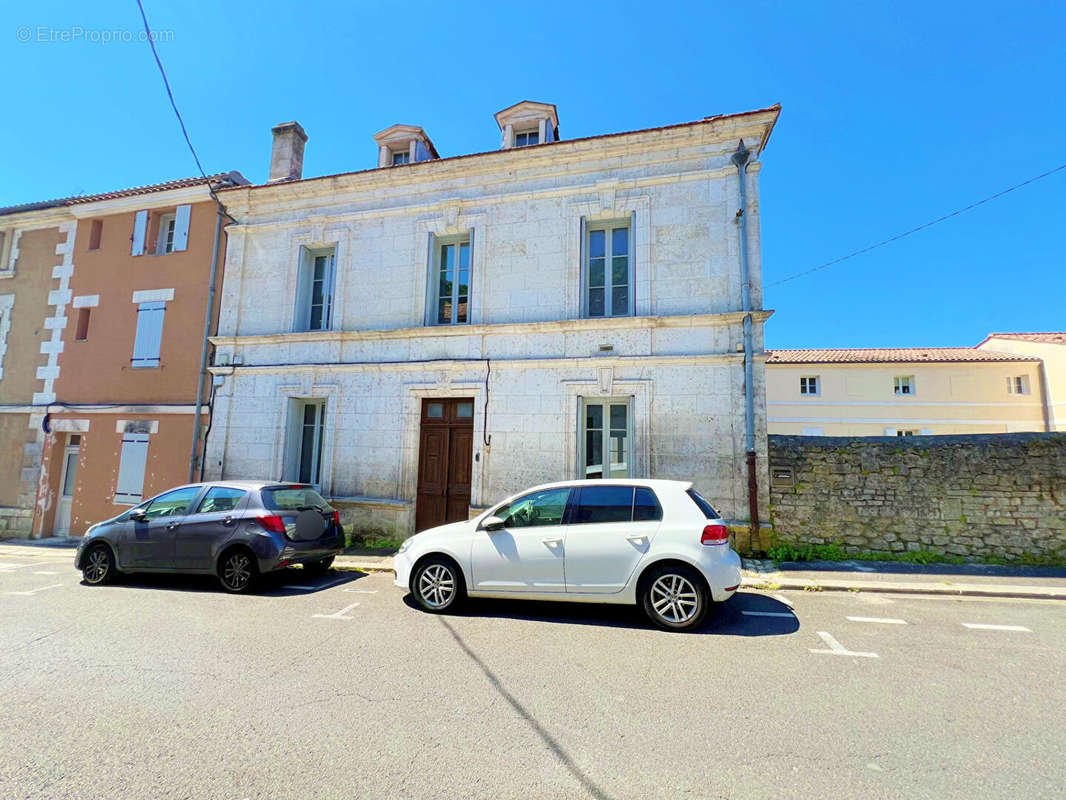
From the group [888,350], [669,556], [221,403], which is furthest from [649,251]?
[888,350]

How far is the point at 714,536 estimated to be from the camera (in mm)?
4805

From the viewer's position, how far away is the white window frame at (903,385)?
27141mm

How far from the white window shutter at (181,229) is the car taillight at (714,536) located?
12.9 meters

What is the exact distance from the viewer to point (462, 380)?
938 centimetres

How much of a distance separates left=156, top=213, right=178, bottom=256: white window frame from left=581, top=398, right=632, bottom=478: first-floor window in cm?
1097

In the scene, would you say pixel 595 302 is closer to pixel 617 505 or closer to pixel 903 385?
pixel 617 505

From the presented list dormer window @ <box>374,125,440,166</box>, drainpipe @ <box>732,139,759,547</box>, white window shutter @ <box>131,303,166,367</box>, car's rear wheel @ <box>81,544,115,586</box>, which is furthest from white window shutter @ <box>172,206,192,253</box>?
drainpipe @ <box>732,139,759,547</box>

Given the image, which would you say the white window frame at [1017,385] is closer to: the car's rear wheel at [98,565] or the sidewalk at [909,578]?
the sidewalk at [909,578]

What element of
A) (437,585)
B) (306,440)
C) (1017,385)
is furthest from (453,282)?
(1017,385)

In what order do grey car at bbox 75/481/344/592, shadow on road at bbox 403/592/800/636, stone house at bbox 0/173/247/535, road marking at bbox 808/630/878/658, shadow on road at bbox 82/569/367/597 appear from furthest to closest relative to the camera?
stone house at bbox 0/173/247/535 → shadow on road at bbox 82/569/367/597 → grey car at bbox 75/481/344/592 → shadow on road at bbox 403/592/800/636 → road marking at bbox 808/630/878/658

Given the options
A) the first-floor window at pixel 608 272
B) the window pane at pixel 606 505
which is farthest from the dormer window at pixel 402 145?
the window pane at pixel 606 505

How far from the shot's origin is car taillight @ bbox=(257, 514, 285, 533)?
6.32 m

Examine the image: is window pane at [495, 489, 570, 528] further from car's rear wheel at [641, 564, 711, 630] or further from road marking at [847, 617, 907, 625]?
road marking at [847, 617, 907, 625]

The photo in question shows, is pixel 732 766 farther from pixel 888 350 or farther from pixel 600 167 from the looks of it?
pixel 888 350
